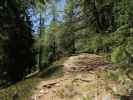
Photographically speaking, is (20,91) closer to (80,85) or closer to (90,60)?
(80,85)

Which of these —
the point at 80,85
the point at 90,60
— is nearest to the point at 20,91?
the point at 80,85

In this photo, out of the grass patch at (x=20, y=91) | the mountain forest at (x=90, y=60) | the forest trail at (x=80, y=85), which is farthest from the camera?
the grass patch at (x=20, y=91)

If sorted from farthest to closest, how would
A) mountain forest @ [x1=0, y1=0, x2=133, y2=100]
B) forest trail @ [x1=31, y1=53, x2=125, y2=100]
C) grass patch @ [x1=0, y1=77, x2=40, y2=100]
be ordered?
grass patch @ [x1=0, y1=77, x2=40, y2=100] → forest trail @ [x1=31, y1=53, x2=125, y2=100] → mountain forest @ [x1=0, y1=0, x2=133, y2=100]

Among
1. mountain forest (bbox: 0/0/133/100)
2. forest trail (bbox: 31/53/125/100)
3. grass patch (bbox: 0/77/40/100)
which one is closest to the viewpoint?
mountain forest (bbox: 0/0/133/100)

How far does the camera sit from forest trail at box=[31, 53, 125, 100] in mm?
7246

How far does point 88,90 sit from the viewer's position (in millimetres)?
7320

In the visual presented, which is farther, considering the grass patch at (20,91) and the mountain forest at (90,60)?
the grass patch at (20,91)

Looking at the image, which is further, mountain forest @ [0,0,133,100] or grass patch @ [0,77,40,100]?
grass patch @ [0,77,40,100]

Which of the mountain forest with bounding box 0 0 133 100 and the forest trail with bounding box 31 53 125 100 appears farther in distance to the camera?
the forest trail with bounding box 31 53 125 100

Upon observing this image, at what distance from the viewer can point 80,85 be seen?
7.50m

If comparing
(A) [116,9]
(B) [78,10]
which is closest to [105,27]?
(B) [78,10]

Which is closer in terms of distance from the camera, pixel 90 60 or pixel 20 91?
pixel 20 91

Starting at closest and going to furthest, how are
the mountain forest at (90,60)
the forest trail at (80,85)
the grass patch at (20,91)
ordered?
the mountain forest at (90,60) < the forest trail at (80,85) < the grass patch at (20,91)

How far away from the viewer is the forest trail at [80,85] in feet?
23.8
